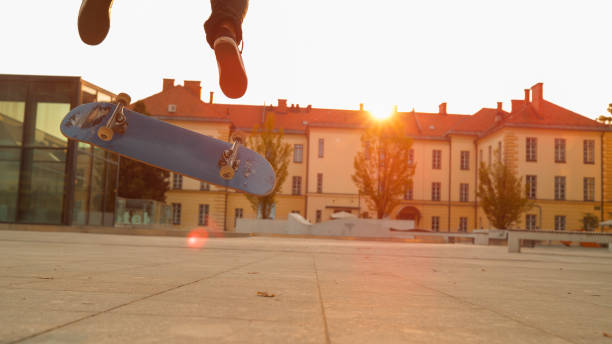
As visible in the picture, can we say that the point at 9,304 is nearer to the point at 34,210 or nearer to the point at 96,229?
the point at 96,229

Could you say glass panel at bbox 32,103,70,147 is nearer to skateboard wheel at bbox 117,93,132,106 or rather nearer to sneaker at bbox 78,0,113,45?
skateboard wheel at bbox 117,93,132,106

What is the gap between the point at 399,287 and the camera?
3.58 meters

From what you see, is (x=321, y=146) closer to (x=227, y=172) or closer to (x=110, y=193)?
(x=110, y=193)

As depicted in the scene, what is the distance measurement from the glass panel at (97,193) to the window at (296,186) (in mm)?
27395

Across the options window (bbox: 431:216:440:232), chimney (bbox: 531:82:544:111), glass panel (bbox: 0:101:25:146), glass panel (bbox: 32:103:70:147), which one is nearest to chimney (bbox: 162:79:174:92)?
window (bbox: 431:216:440:232)

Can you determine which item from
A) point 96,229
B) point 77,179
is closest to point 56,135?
point 77,179

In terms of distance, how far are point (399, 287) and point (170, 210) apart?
21.6 m

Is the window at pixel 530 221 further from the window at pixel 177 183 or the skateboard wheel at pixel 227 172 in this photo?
the skateboard wheel at pixel 227 172

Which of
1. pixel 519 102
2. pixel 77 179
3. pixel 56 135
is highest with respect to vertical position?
pixel 519 102

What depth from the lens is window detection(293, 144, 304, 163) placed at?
1845 inches

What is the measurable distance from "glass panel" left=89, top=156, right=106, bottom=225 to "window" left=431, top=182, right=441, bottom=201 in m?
31.2

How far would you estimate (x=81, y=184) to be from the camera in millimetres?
18422

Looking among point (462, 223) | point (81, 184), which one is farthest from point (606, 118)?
point (81, 184)

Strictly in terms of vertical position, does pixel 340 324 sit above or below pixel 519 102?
below
